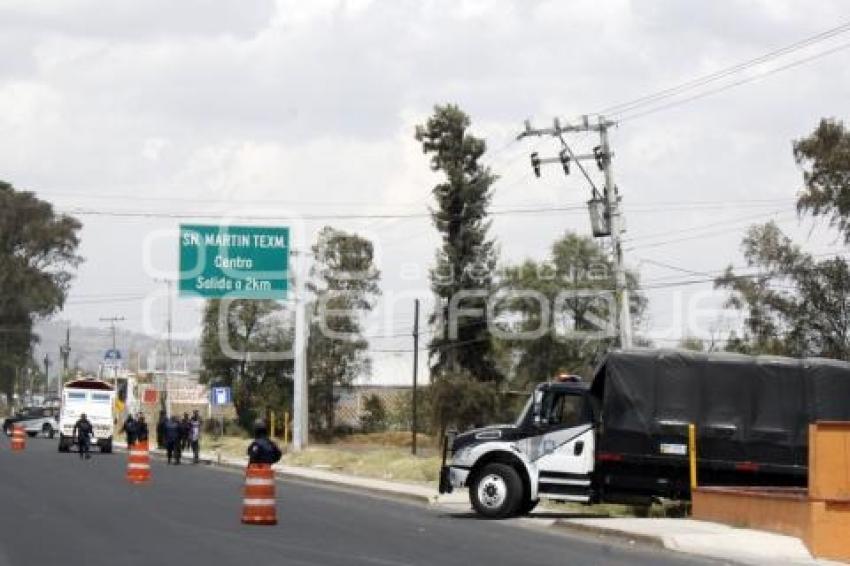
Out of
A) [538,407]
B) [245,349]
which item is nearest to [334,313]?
[245,349]

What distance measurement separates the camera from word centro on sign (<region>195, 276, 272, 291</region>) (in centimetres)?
4302

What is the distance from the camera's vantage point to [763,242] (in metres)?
54.5

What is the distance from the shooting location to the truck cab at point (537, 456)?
25609 millimetres

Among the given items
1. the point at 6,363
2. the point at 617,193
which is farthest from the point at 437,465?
the point at 6,363

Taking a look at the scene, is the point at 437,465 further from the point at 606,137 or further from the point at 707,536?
the point at 707,536

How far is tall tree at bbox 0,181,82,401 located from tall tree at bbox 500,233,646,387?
3744 cm

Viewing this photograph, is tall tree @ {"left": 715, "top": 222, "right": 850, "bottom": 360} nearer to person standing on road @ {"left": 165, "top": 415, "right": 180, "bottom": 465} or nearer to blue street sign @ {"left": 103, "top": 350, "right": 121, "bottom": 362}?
person standing on road @ {"left": 165, "top": 415, "right": 180, "bottom": 465}

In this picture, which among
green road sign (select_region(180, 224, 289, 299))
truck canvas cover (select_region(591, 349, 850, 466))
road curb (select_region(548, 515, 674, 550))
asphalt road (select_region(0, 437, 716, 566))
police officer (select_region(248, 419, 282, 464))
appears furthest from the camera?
green road sign (select_region(180, 224, 289, 299))

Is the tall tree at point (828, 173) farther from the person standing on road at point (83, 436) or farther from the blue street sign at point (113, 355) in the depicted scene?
the blue street sign at point (113, 355)

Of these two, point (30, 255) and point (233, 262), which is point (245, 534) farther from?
point (30, 255)

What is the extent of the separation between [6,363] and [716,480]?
9453 cm

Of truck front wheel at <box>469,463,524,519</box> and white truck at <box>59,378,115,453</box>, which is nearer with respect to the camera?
truck front wheel at <box>469,463,524,519</box>

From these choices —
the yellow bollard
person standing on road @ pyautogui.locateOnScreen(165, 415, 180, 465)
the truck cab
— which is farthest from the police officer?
person standing on road @ pyautogui.locateOnScreen(165, 415, 180, 465)

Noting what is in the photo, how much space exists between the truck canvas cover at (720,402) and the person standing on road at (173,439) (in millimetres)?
25259
